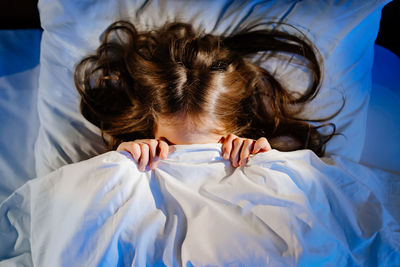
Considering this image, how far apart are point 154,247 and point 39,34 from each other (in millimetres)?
958

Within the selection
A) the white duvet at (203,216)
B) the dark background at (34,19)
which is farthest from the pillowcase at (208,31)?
the dark background at (34,19)

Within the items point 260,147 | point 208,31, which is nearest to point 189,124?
point 260,147

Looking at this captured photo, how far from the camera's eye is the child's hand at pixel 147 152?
2.74 feet

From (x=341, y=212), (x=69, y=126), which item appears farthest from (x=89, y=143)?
(x=341, y=212)

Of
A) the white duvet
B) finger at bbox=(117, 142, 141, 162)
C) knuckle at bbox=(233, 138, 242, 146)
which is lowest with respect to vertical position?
the white duvet

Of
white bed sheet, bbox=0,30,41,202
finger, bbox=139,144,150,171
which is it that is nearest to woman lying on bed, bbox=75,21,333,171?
finger, bbox=139,144,150,171

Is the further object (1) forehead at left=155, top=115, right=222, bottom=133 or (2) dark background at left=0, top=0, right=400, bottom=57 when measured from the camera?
(2) dark background at left=0, top=0, right=400, bottom=57

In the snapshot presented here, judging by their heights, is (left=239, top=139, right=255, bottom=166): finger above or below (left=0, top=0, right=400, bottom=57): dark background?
below

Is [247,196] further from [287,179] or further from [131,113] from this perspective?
[131,113]

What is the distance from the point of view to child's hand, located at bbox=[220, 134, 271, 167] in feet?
2.80

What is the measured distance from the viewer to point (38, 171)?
0.99 meters

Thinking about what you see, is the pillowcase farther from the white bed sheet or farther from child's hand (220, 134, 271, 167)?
child's hand (220, 134, 271, 167)

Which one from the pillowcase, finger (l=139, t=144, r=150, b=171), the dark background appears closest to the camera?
finger (l=139, t=144, r=150, b=171)

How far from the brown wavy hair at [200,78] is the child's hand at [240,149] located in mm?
84
